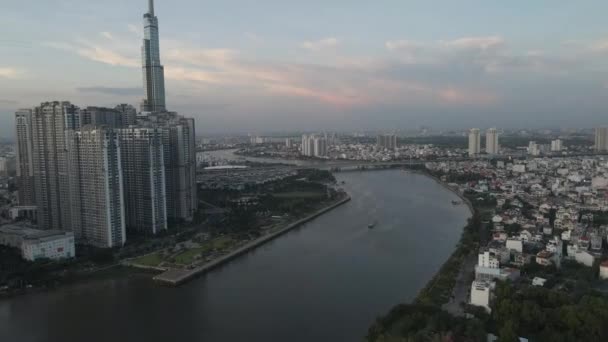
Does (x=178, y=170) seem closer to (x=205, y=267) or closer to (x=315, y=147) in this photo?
(x=205, y=267)

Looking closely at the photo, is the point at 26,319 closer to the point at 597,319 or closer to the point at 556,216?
the point at 597,319

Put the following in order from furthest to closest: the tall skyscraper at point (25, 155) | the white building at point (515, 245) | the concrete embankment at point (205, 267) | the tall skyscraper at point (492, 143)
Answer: the tall skyscraper at point (492, 143)
the tall skyscraper at point (25, 155)
the white building at point (515, 245)
the concrete embankment at point (205, 267)

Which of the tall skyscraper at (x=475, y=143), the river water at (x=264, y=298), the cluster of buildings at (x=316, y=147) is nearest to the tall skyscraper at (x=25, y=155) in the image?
the river water at (x=264, y=298)

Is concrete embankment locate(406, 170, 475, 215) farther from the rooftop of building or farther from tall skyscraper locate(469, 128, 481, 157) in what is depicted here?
the rooftop of building

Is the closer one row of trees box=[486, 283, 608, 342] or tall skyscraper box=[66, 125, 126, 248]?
row of trees box=[486, 283, 608, 342]

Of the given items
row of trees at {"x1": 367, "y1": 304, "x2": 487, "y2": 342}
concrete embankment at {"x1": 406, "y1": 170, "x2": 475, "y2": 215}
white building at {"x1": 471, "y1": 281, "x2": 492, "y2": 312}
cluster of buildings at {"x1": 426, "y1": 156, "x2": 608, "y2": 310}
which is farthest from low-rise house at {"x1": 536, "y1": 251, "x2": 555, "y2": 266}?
concrete embankment at {"x1": 406, "y1": 170, "x2": 475, "y2": 215}

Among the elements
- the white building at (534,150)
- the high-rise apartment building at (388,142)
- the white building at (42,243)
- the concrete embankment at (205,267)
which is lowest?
the concrete embankment at (205,267)

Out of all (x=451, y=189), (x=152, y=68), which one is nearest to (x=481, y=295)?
(x=451, y=189)

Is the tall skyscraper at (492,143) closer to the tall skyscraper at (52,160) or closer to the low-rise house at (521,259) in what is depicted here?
the low-rise house at (521,259)
